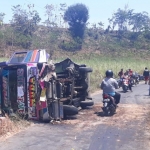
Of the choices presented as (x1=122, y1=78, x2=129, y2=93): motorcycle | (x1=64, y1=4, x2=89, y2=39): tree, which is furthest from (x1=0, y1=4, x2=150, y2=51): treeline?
(x1=122, y1=78, x2=129, y2=93): motorcycle

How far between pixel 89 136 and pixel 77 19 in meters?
56.9

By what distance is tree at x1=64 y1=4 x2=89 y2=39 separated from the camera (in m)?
63.8

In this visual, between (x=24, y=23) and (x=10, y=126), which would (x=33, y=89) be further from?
(x=24, y=23)

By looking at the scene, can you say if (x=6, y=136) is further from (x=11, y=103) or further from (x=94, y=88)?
(x=94, y=88)

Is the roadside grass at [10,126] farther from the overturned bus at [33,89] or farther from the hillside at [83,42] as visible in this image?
the hillside at [83,42]

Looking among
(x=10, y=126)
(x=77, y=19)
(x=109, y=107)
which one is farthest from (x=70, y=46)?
(x=10, y=126)

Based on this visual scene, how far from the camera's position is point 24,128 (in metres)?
9.26

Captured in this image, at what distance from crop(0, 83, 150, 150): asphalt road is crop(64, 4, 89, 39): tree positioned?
A: 53.7 m

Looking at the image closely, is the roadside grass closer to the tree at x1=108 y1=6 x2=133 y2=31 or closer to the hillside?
the hillside

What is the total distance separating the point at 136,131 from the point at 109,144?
5.10 ft

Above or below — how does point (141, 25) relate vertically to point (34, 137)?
above

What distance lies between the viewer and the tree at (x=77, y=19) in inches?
2511

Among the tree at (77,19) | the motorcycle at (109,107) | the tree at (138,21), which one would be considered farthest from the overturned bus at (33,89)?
the tree at (138,21)

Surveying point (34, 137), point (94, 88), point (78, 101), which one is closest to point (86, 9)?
point (94, 88)
